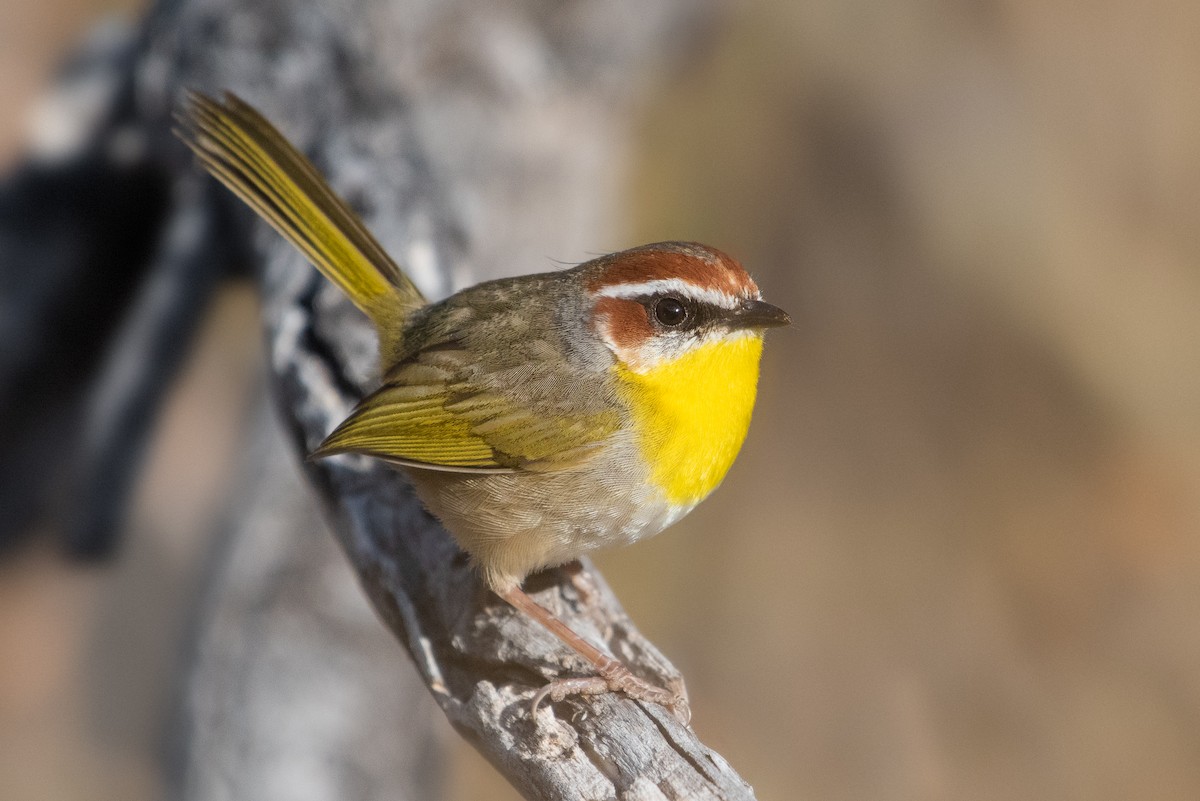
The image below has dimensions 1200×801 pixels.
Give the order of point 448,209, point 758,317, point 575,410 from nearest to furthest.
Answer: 1. point 758,317
2. point 575,410
3. point 448,209

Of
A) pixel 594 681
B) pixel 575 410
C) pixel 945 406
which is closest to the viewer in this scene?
pixel 594 681

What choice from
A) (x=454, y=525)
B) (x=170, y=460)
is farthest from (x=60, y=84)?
(x=454, y=525)

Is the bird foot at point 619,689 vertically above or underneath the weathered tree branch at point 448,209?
underneath

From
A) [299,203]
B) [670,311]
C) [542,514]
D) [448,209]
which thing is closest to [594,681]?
[542,514]

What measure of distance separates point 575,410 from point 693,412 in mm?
351

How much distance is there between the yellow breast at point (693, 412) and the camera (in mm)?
3193

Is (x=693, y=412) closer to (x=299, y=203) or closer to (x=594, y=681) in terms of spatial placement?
(x=594, y=681)

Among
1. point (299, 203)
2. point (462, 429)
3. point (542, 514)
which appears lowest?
point (542, 514)

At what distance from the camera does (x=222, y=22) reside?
14.6 ft

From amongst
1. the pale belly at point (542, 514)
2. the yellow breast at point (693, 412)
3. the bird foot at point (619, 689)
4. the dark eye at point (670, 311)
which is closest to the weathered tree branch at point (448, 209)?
the bird foot at point (619, 689)

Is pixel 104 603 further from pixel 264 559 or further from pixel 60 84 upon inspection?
pixel 60 84

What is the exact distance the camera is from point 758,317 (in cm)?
317

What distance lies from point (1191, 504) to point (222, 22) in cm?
588

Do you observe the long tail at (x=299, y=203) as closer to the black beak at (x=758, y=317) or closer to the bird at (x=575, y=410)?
the bird at (x=575, y=410)
